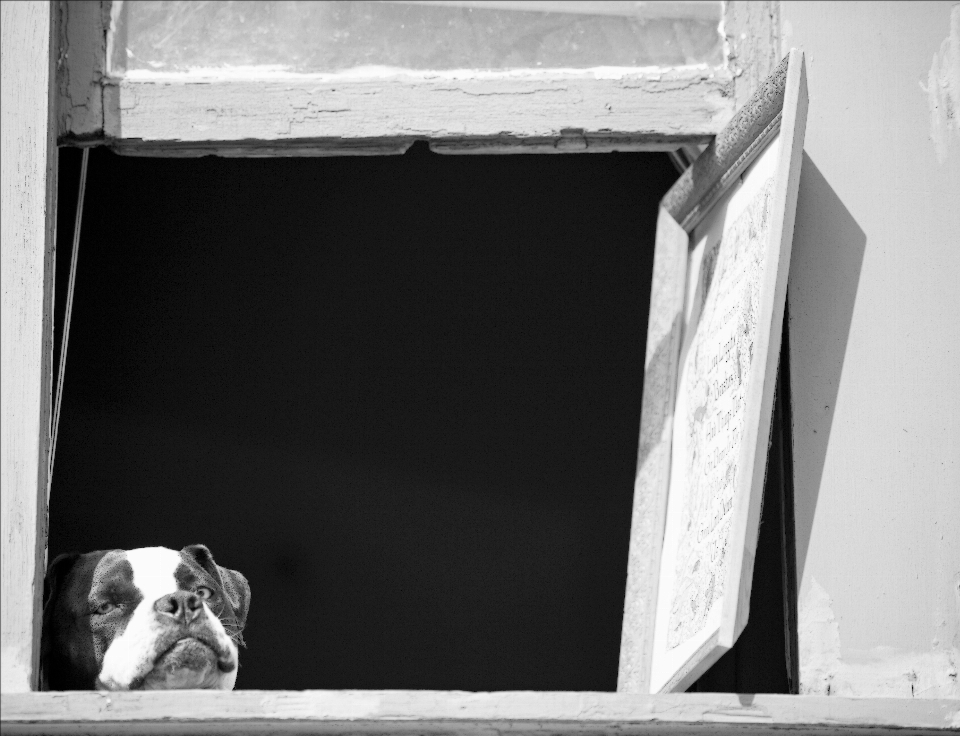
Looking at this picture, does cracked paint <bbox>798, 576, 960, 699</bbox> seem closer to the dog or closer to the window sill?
the window sill

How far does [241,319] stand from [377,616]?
0.93 meters

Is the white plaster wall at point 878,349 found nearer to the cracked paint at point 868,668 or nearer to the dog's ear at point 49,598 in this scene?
the cracked paint at point 868,668

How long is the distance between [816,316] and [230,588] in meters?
1.10

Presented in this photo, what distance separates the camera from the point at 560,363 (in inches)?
157

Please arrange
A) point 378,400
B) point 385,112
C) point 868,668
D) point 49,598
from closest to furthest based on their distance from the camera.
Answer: point 868,668
point 49,598
point 385,112
point 378,400

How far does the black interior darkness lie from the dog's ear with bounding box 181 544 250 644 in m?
1.35

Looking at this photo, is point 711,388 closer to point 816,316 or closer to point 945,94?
point 816,316

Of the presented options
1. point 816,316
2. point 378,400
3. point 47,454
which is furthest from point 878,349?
point 378,400

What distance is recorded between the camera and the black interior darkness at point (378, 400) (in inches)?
148

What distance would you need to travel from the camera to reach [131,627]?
2062mm

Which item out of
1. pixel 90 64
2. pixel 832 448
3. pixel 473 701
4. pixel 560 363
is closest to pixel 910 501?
pixel 832 448

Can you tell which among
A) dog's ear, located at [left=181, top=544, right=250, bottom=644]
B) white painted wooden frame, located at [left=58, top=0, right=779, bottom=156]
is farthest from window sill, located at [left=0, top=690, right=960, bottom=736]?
white painted wooden frame, located at [left=58, top=0, right=779, bottom=156]

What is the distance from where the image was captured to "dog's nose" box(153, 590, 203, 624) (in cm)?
207

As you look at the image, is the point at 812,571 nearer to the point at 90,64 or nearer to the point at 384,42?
the point at 384,42
